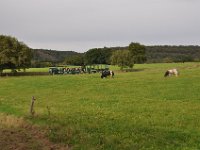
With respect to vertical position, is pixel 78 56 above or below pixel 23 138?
above

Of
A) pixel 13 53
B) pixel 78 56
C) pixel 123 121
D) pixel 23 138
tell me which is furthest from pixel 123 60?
pixel 23 138

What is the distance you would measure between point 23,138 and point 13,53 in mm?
73920

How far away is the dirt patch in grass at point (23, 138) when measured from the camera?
17.5 meters

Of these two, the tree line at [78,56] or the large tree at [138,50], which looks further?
the large tree at [138,50]

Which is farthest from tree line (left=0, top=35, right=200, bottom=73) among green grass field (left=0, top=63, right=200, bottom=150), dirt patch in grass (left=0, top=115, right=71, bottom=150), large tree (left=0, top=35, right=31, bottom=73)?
dirt patch in grass (left=0, top=115, right=71, bottom=150)

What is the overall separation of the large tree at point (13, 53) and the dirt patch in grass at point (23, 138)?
67.9 metres

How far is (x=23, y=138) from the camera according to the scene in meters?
19.5

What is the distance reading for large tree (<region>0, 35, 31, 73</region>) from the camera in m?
90.6

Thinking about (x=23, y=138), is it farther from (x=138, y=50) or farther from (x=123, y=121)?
(x=138, y=50)

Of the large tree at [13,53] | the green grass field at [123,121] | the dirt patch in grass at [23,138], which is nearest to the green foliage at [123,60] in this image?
the large tree at [13,53]

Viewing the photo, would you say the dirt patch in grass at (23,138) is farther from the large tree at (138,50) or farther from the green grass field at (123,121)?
the large tree at (138,50)

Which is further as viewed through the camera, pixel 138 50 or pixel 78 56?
pixel 78 56

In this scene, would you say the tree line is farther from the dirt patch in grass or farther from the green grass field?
the dirt patch in grass

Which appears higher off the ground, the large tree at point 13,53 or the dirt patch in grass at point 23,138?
the large tree at point 13,53
